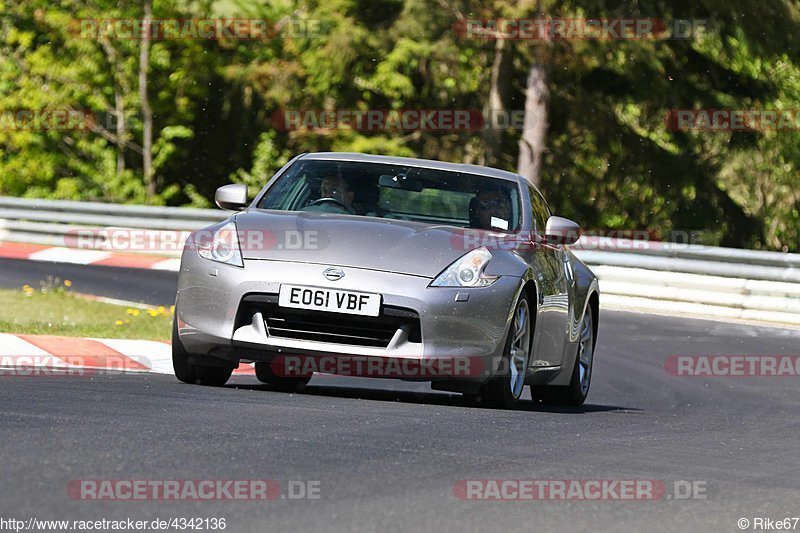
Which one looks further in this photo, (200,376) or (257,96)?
(257,96)

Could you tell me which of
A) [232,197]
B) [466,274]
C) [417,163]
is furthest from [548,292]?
[232,197]

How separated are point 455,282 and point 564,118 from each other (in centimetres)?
2553

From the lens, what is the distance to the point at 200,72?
36.4 m

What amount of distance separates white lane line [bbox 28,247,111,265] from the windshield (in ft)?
38.7

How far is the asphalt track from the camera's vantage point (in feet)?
15.2

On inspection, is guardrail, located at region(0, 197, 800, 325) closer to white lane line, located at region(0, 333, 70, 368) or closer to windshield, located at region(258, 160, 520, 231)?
windshield, located at region(258, 160, 520, 231)

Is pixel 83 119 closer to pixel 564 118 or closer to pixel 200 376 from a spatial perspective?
pixel 564 118

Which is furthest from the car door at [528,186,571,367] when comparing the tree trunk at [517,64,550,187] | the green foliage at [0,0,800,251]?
the green foliage at [0,0,800,251]

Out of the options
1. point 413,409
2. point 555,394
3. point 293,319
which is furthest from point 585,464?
point 555,394

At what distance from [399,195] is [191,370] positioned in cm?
153

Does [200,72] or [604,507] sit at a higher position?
[604,507]

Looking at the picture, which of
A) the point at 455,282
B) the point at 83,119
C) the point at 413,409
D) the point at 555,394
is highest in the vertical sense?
the point at 455,282

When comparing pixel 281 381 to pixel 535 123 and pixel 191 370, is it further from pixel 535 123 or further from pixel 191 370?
pixel 535 123

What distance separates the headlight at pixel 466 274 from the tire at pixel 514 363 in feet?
0.88
